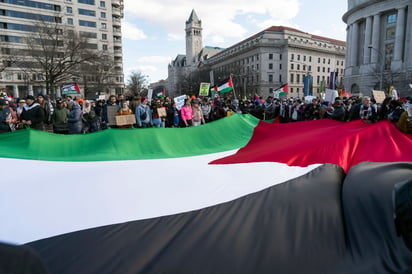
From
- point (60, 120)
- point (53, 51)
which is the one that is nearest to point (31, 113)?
point (60, 120)

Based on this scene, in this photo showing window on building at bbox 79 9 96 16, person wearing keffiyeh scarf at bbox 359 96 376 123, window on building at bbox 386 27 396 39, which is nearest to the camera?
person wearing keffiyeh scarf at bbox 359 96 376 123

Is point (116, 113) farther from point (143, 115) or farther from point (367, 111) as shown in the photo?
point (367, 111)

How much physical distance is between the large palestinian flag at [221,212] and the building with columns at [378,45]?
4781cm

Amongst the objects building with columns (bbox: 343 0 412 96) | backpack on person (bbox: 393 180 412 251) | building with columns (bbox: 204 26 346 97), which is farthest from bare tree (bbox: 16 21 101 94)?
building with columns (bbox: 204 26 346 97)

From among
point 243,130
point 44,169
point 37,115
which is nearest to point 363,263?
point 44,169

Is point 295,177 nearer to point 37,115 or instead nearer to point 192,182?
point 192,182

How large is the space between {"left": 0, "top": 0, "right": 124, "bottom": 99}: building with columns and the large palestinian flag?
4138 centimetres

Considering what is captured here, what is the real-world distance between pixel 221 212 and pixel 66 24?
5775 centimetres

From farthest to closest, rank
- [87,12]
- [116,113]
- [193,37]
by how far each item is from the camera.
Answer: [193,37] → [87,12] → [116,113]

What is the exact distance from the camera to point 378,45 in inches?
2045

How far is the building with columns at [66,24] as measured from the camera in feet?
162

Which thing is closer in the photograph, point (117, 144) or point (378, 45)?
point (117, 144)

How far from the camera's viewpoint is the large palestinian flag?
84.3 inches

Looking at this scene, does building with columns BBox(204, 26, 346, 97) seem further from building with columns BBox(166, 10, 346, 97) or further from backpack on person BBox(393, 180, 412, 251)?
backpack on person BBox(393, 180, 412, 251)
